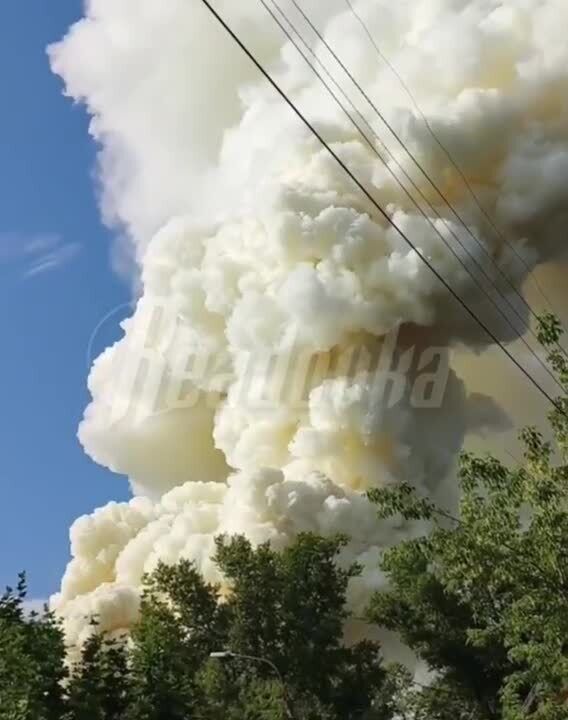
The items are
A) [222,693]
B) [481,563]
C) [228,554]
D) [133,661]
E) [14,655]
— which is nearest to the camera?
[481,563]

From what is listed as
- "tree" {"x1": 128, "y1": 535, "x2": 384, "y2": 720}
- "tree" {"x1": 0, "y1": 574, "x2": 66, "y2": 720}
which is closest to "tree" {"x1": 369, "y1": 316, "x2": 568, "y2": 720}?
"tree" {"x1": 0, "y1": 574, "x2": 66, "y2": 720}

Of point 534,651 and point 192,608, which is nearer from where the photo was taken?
point 534,651

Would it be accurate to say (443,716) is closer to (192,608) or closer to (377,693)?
(377,693)

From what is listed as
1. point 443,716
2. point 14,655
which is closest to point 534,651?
point 14,655

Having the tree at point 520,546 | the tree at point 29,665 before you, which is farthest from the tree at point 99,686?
the tree at point 520,546

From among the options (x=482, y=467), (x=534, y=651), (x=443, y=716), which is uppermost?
(x=443, y=716)

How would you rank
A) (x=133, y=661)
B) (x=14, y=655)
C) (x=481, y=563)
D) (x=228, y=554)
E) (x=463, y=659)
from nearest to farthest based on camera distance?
(x=481, y=563), (x=14, y=655), (x=133, y=661), (x=463, y=659), (x=228, y=554)

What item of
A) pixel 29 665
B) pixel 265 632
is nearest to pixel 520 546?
pixel 29 665

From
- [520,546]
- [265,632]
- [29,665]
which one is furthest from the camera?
[265,632]

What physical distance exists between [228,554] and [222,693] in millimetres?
6759

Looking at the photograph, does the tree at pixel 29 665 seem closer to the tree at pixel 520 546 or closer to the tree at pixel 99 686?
the tree at pixel 99 686

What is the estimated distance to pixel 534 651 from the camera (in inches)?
595

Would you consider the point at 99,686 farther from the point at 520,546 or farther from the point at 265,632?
the point at 520,546

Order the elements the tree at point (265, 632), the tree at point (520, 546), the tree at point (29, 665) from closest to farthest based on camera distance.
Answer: the tree at point (520, 546) → the tree at point (29, 665) → the tree at point (265, 632)
